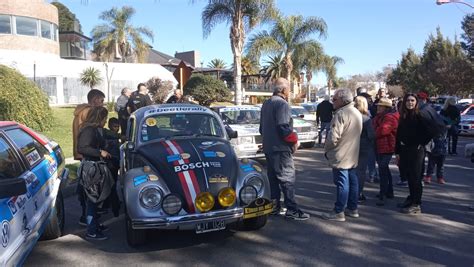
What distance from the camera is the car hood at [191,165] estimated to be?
15.8 ft

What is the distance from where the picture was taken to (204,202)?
15.6 ft

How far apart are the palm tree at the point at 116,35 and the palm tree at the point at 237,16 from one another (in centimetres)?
2994

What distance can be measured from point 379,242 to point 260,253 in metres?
1.43

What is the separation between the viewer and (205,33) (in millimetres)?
20250

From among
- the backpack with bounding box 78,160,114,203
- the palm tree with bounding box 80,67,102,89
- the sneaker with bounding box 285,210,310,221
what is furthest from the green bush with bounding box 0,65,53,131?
the palm tree with bounding box 80,67,102,89

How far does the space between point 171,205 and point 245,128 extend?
19.8 feet

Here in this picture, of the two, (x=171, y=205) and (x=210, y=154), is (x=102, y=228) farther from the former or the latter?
(x=210, y=154)

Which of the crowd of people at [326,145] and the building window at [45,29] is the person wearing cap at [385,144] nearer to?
the crowd of people at [326,145]

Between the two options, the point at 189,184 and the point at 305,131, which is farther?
the point at 305,131

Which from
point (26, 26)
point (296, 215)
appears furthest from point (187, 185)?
point (26, 26)

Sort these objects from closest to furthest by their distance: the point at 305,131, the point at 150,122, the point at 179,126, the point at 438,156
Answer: the point at 150,122 < the point at 179,126 < the point at 438,156 < the point at 305,131

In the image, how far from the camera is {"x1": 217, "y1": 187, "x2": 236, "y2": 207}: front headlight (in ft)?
15.9

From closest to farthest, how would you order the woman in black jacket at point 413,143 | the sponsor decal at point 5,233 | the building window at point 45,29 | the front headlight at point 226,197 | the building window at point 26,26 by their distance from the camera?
the sponsor decal at point 5,233 → the front headlight at point 226,197 → the woman in black jacket at point 413,143 → the building window at point 26,26 → the building window at point 45,29

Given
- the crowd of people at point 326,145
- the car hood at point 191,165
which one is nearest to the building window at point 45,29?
the crowd of people at point 326,145
